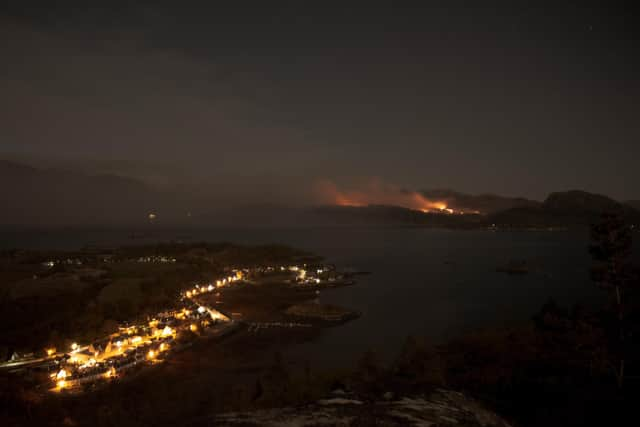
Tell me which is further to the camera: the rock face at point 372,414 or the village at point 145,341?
the village at point 145,341

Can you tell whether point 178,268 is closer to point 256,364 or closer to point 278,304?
point 278,304

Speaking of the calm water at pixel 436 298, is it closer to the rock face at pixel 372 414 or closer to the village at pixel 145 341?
the village at pixel 145 341

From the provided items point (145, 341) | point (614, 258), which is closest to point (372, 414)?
point (614, 258)

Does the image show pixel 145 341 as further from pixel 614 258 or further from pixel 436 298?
pixel 436 298

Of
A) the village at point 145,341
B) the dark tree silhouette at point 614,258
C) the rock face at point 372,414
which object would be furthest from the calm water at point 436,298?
the rock face at point 372,414

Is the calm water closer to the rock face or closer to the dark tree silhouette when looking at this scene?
the dark tree silhouette

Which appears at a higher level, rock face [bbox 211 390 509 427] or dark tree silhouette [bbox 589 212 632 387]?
dark tree silhouette [bbox 589 212 632 387]

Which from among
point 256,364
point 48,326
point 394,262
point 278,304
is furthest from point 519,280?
point 48,326

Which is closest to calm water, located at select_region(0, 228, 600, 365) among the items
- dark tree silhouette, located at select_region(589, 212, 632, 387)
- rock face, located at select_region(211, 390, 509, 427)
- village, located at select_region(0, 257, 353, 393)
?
village, located at select_region(0, 257, 353, 393)
